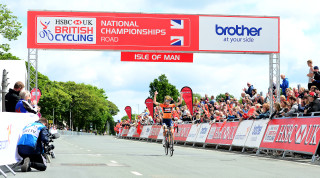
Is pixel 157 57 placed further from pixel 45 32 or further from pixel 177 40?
pixel 45 32

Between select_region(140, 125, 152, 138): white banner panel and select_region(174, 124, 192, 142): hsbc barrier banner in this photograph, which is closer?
select_region(174, 124, 192, 142): hsbc barrier banner

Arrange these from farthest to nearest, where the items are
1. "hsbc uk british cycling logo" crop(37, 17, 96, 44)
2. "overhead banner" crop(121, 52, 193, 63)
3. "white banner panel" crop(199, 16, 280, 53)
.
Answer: "white banner panel" crop(199, 16, 280, 53)
"hsbc uk british cycling logo" crop(37, 17, 96, 44)
"overhead banner" crop(121, 52, 193, 63)

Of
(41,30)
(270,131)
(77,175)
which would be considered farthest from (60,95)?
(77,175)

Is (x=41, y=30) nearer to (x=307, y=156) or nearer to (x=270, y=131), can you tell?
(x=270, y=131)

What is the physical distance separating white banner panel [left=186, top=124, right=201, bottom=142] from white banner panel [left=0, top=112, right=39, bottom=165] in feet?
55.2

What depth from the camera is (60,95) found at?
4230 inches

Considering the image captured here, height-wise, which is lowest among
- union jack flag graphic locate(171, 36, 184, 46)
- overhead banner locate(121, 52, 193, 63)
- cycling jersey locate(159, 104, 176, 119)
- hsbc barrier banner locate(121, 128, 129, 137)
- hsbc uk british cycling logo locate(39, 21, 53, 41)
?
hsbc barrier banner locate(121, 128, 129, 137)

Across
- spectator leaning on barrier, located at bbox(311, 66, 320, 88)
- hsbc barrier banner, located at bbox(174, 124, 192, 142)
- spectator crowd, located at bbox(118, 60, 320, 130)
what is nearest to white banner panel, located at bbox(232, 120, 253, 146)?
spectator crowd, located at bbox(118, 60, 320, 130)

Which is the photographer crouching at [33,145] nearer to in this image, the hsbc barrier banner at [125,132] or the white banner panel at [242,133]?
the white banner panel at [242,133]

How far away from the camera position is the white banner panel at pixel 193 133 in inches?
1136

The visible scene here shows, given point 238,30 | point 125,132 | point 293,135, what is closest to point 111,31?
point 238,30

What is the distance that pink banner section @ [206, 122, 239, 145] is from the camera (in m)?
23.2

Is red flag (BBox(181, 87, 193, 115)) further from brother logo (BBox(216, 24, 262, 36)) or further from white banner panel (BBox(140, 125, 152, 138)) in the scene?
brother logo (BBox(216, 24, 262, 36))

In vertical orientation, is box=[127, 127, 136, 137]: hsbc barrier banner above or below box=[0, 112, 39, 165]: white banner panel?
below
